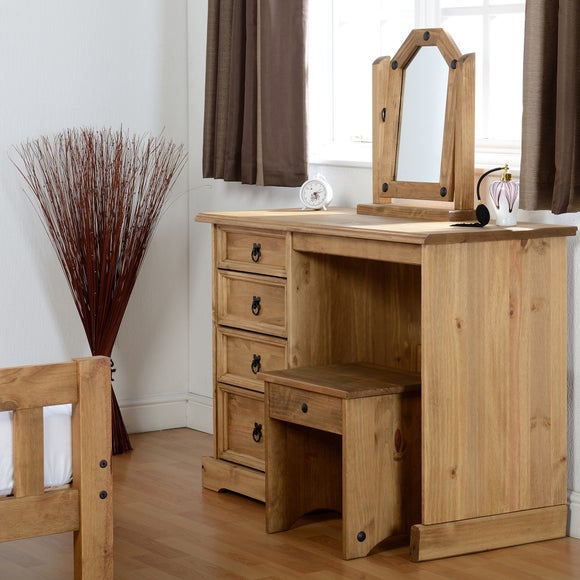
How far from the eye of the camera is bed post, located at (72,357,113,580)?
8.39ft

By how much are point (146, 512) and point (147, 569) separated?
0.51m

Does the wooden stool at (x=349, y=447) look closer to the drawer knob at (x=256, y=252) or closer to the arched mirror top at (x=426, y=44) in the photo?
the drawer knob at (x=256, y=252)

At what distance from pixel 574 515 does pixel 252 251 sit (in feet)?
3.91

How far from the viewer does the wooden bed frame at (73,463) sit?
2496 mm

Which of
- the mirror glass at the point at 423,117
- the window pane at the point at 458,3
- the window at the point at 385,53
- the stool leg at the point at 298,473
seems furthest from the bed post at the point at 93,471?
the window pane at the point at 458,3

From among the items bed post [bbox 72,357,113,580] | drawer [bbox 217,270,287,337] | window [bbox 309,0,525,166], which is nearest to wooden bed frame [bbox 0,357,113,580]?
bed post [bbox 72,357,113,580]

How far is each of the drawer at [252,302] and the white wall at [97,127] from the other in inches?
35.7

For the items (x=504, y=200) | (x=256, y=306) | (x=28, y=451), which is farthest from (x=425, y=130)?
(x=28, y=451)

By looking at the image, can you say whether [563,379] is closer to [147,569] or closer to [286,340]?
[286,340]

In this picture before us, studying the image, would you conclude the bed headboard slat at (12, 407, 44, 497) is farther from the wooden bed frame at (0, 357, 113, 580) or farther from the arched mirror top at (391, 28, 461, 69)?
the arched mirror top at (391, 28, 461, 69)

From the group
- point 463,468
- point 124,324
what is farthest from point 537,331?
point 124,324

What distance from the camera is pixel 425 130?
138 inches

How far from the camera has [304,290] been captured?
11.3 feet

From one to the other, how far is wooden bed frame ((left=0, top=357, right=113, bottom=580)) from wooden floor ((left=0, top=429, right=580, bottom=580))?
46 centimetres
